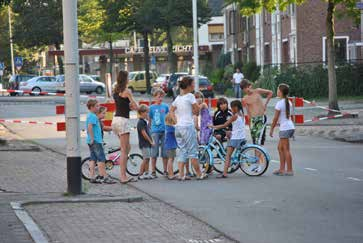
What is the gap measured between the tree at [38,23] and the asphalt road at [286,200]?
66.9m

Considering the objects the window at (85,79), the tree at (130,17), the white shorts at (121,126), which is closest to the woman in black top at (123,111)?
the white shorts at (121,126)

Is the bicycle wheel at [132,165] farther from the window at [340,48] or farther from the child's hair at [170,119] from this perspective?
the window at [340,48]

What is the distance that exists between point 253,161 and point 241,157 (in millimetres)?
221


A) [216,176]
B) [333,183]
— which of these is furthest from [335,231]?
[216,176]

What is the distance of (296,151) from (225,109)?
4.60m

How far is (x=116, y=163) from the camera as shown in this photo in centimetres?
1700

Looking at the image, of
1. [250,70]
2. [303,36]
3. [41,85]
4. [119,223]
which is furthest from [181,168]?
[41,85]

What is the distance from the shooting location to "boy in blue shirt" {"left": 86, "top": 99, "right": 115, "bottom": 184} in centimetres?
1522

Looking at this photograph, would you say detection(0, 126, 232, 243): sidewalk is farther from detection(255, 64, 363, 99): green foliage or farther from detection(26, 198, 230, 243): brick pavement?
detection(255, 64, 363, 99): green foliage

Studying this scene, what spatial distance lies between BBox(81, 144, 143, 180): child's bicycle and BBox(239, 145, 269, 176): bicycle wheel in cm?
179

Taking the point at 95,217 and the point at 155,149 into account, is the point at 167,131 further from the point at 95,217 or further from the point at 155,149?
the point at 95,217

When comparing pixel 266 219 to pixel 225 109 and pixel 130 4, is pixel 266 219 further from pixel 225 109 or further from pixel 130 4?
pixel 130 4

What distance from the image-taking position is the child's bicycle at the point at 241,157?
16.1 meters

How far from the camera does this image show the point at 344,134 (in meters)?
24.6
